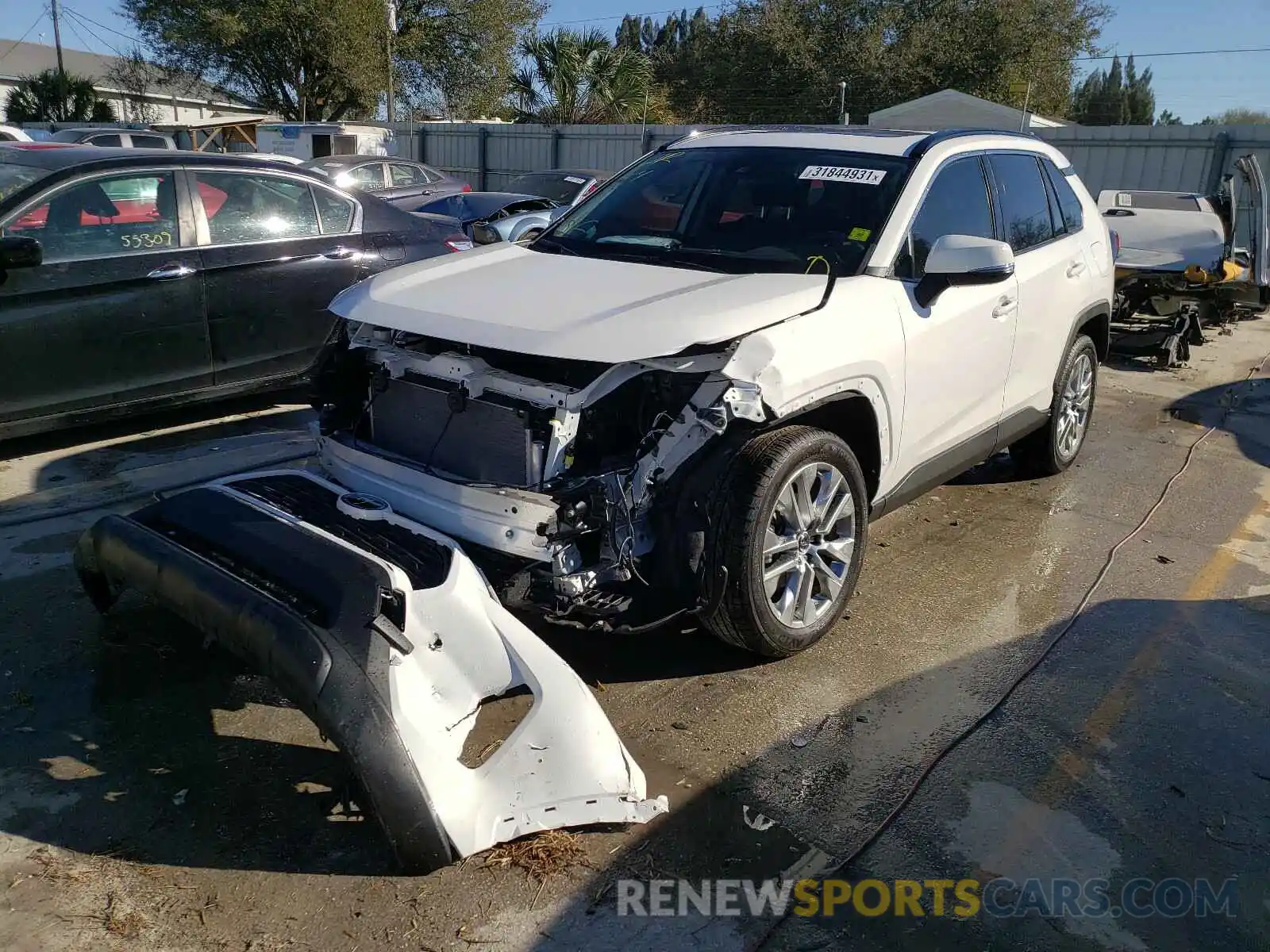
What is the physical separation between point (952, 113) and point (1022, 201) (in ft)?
69.3

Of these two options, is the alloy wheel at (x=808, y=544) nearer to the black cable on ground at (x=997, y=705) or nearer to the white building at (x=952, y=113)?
the black cable on ground at (x=997, y=705)

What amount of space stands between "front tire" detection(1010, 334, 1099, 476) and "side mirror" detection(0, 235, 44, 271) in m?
5.28

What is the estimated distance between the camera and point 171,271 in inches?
228

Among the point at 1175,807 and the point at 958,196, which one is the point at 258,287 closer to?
the point at 958,196

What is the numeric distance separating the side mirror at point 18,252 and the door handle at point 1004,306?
4.62m

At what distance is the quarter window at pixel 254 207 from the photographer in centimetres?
608

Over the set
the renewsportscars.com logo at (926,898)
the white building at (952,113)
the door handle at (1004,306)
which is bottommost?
the renewsportscars.com logo at (926,898)

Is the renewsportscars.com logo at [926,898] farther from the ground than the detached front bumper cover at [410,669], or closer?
closer

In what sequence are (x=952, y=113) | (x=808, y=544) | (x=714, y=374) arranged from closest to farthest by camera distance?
(x=714, y=374) < (x=808, y=544) < (x=952, y=113)

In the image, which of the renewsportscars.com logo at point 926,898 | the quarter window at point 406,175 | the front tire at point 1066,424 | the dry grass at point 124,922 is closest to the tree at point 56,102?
the quarter window at point 406,175

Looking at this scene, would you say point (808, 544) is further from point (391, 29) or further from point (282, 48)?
point (282, 48)

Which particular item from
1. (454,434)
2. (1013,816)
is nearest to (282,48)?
(454,434)

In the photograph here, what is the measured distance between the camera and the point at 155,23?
35844 millimetres

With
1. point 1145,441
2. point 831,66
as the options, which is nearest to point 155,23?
point 831,66
